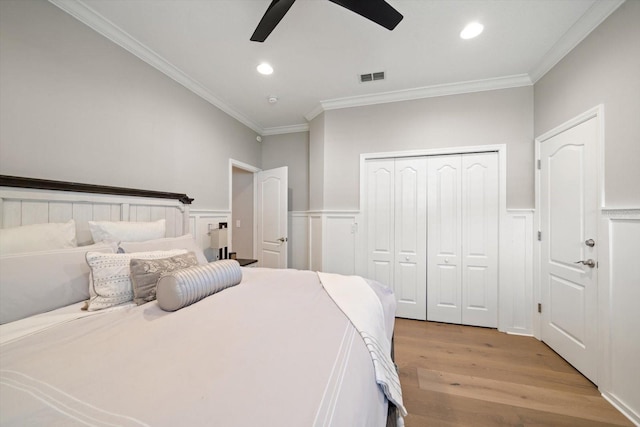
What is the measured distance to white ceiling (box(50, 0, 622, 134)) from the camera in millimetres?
1678

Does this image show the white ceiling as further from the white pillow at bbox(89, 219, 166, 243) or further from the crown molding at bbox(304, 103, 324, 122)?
the white pillow at bbox(89, 219, 166, 243)

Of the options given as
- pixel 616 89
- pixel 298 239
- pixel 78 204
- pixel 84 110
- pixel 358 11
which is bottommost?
pixel 298 239

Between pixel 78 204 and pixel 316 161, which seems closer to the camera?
pixel 78 204

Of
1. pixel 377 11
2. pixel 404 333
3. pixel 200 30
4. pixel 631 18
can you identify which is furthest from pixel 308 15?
pixel 404 333

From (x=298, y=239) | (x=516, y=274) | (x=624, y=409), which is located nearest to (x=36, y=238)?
(x=298, y=239)

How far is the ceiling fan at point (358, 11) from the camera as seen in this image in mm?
1354

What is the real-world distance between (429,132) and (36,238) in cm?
345

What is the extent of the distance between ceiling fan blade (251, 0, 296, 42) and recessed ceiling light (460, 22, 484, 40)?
1463 millimetres

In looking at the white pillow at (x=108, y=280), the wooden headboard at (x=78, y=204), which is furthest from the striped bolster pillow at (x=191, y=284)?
the wooden headboard at (x=78, y=204)

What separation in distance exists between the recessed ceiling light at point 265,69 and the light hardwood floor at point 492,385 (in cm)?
307

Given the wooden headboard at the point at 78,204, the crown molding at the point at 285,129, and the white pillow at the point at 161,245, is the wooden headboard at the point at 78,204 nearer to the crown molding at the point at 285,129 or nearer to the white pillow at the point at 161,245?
the white pillow at the point at 161,245

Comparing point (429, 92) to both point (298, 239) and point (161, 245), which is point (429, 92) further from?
point (161, 245)

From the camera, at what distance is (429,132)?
2.81 m

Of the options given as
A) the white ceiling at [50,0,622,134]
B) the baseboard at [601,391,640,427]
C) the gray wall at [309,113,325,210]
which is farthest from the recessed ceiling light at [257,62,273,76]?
the baseboard at [601,391,640,427]
